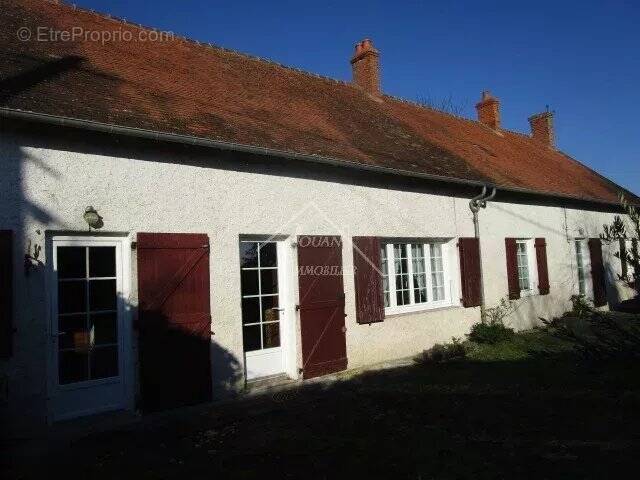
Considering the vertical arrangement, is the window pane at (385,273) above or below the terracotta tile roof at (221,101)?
below

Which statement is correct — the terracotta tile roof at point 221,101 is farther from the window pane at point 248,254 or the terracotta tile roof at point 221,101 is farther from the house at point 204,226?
the window pane at point 248,254

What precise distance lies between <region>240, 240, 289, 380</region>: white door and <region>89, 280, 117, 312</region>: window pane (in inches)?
63.0

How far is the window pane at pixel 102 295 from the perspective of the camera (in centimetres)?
504

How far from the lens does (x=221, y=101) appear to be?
7.27 m

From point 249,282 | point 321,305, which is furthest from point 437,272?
point 249,282

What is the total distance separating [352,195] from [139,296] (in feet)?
11.4

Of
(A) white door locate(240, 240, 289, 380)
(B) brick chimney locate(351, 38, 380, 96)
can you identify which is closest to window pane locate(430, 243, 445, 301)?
(A) white door locate(240, 240, 289, 380)

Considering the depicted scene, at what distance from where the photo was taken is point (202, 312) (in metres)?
5.52

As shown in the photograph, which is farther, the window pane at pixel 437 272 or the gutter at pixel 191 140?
the window pane at pixel 437 272

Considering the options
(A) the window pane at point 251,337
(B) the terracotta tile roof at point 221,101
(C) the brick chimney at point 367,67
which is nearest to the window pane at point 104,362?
(A) the window pane at point 251,337

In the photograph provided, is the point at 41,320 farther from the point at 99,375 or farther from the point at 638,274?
the point at 638,274

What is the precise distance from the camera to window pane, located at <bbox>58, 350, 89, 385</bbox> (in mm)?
4820

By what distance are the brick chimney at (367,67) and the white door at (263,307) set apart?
6.75 metres

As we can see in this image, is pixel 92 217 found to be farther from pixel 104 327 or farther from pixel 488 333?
pixel 488 333
